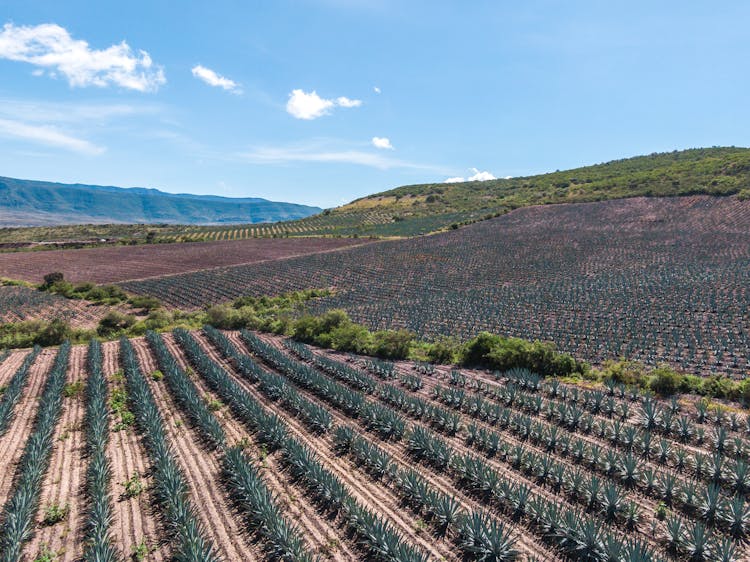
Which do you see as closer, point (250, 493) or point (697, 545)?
point (697, 545)

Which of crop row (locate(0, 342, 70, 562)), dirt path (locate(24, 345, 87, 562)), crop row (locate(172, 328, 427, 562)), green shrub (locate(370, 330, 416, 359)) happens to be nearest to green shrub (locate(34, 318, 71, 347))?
crop row (locate(0, 342, 70, 562))

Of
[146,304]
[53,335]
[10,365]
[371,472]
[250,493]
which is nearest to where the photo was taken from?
[250,493]

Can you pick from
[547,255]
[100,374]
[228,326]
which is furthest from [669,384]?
[547,255]

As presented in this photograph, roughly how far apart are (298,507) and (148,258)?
7100 centimetres

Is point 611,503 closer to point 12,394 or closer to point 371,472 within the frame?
point 371,472

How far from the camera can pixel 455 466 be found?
10.6 metres

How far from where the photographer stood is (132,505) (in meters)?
9.98

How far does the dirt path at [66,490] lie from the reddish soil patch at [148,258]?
146ft

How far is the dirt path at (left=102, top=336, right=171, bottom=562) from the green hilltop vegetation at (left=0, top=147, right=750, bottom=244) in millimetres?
74042

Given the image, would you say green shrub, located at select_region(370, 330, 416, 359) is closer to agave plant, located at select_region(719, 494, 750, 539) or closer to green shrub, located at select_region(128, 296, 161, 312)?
agave plant, located at select_region(719, 494, 750, 539)

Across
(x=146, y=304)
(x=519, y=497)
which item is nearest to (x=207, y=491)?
(x=519, y=497)

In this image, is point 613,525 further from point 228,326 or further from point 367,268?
point 367,268

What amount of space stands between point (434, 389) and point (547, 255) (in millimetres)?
41248

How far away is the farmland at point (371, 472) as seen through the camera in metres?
8.10
